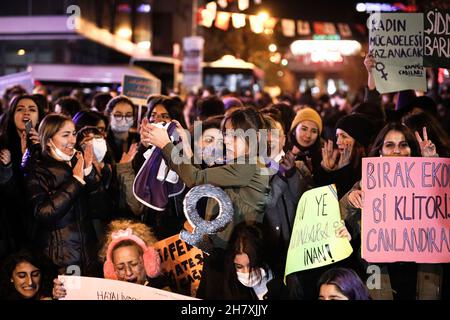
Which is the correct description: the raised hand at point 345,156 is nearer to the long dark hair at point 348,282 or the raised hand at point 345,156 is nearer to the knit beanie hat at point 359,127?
the knit beanie hat at point 359,127

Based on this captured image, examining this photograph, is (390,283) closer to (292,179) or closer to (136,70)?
(292,179)

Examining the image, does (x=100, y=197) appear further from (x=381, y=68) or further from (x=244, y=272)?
(x=381, y=68)

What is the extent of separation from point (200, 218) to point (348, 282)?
110 centimetres

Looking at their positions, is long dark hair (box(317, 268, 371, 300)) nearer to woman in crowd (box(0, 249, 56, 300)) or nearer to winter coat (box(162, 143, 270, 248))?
winter coat (box(162, 143, 270, 248))

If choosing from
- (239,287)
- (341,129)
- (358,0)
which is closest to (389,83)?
(341,129)

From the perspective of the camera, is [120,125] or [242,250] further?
[120,125]

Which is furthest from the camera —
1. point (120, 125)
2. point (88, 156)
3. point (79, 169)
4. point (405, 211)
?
point (120, 125)

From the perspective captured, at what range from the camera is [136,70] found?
26.8m

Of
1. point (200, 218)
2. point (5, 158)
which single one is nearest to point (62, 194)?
point (5, 158)

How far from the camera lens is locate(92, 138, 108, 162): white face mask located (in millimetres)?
5938

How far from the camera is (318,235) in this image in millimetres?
5188

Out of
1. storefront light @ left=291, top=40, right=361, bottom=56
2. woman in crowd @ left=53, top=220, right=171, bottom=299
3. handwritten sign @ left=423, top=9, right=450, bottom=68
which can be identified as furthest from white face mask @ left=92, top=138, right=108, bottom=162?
storefront light @ left=291, top=40, right=361, bottom=56

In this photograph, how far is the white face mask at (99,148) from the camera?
594 cm

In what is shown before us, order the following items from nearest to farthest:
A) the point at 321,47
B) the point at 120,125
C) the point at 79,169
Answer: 1. the point at 79,169
2. the point at 120,125
3. the point at 321,47
